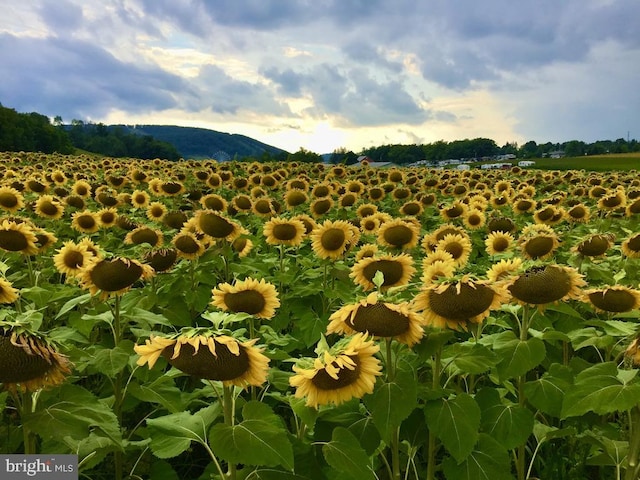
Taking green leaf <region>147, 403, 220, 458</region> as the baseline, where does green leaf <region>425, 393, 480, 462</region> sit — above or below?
above

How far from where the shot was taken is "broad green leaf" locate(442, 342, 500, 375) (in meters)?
2.46

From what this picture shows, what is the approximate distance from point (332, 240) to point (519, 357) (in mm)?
2734

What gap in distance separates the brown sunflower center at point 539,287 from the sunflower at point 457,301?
221 millimetres

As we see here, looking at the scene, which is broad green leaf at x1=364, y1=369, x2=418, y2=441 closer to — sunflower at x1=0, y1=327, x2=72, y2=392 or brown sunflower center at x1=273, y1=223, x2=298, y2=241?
sunflower at x1=0, y1=327, x2=72, y2=392

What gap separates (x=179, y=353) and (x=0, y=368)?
635 mm

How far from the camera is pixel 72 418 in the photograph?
2189 millimetres

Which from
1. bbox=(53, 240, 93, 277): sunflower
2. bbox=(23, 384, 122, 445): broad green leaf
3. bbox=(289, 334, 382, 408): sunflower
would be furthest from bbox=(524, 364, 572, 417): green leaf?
bbox=(53, 240, 93, 277): sunflower

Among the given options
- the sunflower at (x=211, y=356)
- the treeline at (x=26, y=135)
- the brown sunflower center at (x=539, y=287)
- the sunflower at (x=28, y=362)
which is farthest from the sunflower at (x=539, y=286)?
the treeline at (x=26, y=135)

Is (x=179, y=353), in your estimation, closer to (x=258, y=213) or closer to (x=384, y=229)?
(x=384, y=229)

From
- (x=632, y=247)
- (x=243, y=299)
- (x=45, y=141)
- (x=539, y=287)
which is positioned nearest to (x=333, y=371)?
(x=539, y=287)

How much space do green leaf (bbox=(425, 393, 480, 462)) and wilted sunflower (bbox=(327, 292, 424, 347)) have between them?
12.0 inches

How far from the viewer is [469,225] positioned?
830 cm

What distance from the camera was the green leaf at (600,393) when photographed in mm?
2244

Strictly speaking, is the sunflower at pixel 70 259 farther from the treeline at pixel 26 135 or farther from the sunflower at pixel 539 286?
the treeline at pixel 26 135
